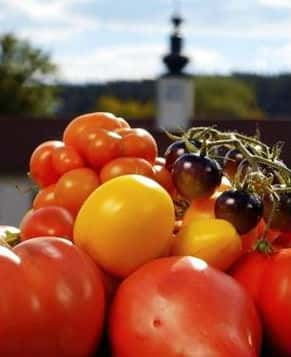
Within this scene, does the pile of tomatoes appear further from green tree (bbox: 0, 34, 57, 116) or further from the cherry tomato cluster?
green tree (bbox: 0, 34, 57, 116)

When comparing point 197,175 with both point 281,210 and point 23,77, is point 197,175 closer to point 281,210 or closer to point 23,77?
point 281,210

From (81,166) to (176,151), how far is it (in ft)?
0.40

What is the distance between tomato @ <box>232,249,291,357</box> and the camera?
2.42 ft

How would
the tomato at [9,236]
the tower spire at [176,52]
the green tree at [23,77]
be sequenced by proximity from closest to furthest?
the tomato at [9,236]
the tower spire at [176,52]
the green tree at [23,77]

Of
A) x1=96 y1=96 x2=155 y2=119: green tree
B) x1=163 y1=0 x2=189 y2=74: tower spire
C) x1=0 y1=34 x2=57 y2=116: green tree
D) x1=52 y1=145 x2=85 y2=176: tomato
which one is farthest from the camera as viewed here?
x1=96 y1=96 x2=155 y2=119: green tree

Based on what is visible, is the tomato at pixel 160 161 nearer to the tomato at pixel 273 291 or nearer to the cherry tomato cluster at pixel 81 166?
the cherry tomato cluster at pixel 81 166

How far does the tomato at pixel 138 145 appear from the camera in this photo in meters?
0.95

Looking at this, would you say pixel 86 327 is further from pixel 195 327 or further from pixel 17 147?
pixel 17 147

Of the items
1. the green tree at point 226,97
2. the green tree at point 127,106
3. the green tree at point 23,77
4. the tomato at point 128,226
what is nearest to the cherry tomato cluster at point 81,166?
the tomato at point 128,226

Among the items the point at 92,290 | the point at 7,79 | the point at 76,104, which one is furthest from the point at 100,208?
the point at 76,104

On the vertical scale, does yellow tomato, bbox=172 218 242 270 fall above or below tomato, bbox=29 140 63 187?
below

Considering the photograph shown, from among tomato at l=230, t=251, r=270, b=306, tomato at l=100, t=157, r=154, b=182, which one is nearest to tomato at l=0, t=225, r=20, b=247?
tomato at l=100, t=157, r=154, b=182

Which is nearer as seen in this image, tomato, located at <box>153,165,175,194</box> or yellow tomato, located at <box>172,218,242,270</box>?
yellow tomato, located at <box>172,218,242,270</box>

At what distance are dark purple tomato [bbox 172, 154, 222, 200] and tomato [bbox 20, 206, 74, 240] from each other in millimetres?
117
